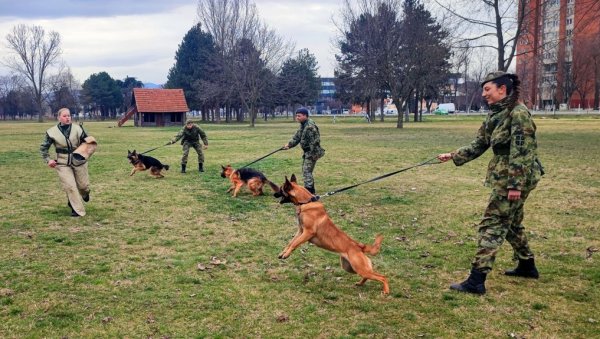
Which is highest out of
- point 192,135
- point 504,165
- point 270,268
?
point 192,135

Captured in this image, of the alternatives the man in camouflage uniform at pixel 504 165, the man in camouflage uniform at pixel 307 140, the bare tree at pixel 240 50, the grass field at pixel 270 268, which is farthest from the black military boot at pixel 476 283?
the bare tree at pixel 240 50

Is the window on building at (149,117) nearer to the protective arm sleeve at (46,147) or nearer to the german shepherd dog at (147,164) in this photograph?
the german shepherd dog at (147,164)

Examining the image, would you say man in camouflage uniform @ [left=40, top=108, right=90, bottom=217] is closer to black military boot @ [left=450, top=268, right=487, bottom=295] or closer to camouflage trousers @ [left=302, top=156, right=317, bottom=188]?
camouflage trousers @ [left=302, top=156, right=317, bottom=188]

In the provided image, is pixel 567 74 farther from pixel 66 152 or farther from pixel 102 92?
pixel 66 152

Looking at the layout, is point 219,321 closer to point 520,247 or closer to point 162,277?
point 162,277

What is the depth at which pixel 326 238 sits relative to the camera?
214 inches

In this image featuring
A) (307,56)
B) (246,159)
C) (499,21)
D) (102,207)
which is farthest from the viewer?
(307,56)

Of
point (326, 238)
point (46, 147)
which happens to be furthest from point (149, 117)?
point (326, 238)

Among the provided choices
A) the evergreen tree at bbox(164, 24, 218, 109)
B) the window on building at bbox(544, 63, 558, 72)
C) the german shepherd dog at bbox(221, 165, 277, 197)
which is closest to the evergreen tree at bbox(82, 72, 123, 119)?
the evergreen tree at bbox(164, 24, 218, 109)

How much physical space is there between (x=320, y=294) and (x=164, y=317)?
168cm

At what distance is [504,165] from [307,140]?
617 centimetres

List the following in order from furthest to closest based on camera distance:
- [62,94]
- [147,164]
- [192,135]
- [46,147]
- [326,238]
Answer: [62,94] → [192,135] → [147,164] → [46,147] → [326,238]

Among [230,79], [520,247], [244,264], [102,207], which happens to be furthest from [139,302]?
[230,79]

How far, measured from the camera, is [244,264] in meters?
6.36
